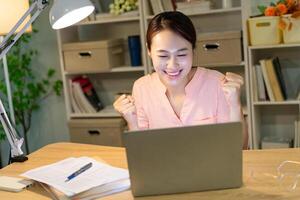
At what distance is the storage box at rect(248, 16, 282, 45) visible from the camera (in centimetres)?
279

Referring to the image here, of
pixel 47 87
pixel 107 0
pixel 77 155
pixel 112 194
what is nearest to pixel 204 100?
pixel 77 155

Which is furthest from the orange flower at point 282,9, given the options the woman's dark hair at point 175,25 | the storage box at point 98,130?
the storage box at point 98,130


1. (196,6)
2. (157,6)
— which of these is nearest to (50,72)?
(157,6)

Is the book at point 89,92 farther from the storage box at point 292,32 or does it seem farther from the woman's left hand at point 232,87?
the woman's left hand at point 232,87

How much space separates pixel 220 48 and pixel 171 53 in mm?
1196

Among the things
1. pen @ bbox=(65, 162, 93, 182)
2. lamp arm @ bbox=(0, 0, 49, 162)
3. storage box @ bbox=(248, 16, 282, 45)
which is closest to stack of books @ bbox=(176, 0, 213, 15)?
storage box @ bbox=(248, 16, 282, 45)

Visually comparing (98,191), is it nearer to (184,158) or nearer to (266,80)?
(184,158)

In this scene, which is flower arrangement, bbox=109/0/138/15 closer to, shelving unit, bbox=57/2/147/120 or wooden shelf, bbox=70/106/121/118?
shelving unit, bbox=57/2/147/120

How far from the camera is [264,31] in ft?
9.25

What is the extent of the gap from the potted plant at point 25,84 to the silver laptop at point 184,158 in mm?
2517

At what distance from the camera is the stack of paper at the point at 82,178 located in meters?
1.35

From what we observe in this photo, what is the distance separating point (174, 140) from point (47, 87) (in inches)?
108

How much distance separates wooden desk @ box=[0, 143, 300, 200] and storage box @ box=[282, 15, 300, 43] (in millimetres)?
1348

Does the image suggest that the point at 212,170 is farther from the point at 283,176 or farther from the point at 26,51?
the point at 26,51
